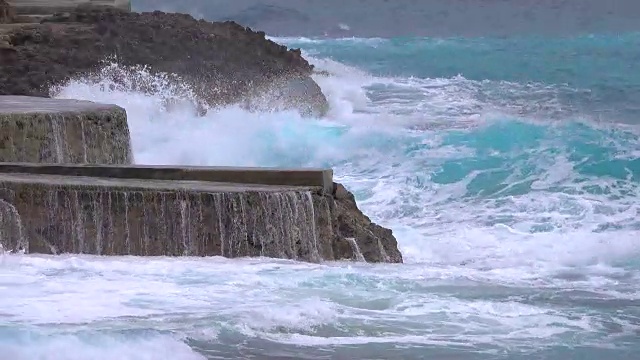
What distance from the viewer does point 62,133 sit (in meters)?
11.4

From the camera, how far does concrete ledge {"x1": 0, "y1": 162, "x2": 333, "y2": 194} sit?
10.2m

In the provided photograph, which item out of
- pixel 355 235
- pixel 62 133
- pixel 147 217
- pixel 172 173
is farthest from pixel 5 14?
pixel 147 217

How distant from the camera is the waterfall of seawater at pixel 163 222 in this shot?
30.7 feet

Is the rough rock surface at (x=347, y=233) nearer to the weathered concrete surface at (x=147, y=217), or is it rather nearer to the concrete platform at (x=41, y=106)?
the weathered concrete surface at (x=147, y=217)

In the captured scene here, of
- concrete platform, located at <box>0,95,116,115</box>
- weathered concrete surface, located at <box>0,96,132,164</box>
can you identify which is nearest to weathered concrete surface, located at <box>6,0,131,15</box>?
concrete platform, located at <box>0,95,116,115</box>

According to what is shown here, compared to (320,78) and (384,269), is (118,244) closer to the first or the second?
(384,269)

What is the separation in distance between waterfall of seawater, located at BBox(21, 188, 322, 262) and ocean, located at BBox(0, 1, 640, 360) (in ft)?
0.74

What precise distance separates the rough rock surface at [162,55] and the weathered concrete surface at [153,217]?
8.46 m

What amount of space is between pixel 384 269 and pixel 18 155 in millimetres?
3068

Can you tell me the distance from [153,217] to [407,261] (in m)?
2.97

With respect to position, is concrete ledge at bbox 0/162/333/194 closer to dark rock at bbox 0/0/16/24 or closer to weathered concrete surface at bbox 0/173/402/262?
weathered concrete surface at bbox 0/173/402/262

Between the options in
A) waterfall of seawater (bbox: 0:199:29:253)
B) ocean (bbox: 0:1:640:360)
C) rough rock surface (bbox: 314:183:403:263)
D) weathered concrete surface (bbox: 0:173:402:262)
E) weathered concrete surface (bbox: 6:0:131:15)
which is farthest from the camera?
weathered concrete surface (bbox: 6:0:131:15)

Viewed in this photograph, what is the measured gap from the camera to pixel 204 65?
20.9m

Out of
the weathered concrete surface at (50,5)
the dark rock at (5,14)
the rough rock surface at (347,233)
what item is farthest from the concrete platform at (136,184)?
the weathered concrete surface at (50,5)
